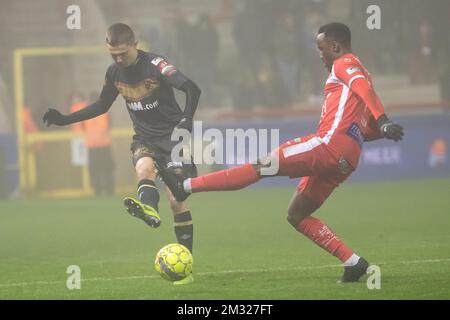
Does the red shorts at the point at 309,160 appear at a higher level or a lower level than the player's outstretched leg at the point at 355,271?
higher

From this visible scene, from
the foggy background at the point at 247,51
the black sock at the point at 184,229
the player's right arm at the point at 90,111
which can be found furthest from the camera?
the foggy background at the point at 247,51

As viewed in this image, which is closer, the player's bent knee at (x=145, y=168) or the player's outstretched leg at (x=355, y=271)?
the player's outstretched leg at (x=355, y=271)

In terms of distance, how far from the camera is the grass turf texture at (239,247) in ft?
28.7

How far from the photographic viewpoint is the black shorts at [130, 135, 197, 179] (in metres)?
9.80

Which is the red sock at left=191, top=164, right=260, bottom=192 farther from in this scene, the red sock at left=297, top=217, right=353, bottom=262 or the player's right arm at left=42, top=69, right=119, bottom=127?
the player's right arm at left=42, top=69, right=119, bottom=127

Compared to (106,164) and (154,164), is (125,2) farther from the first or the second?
(154,164)

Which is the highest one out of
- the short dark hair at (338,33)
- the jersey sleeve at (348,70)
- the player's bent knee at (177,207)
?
the short dark hair at (338,33)

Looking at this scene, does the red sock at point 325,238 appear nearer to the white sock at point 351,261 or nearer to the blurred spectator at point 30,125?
the white sock at point 351,261

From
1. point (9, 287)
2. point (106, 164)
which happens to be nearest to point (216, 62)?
point (106, 164)

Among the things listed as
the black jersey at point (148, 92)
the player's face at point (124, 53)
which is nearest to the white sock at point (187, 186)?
the black jersey at point (148, 92)

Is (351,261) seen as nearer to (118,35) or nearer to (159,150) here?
(159,150)

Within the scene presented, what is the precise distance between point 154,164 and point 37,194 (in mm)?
12989

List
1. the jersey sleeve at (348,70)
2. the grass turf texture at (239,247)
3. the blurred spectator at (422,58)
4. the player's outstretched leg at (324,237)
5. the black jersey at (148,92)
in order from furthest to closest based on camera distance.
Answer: the blurred spectator at (422,58)
the black jersey at (148,92)
the player's outstretched leg at (324,237)
the grass turf texture at (239,247)
the jersey sleeve at (348,70)

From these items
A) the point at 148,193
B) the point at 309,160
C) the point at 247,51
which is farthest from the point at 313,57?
the point at 309,160
